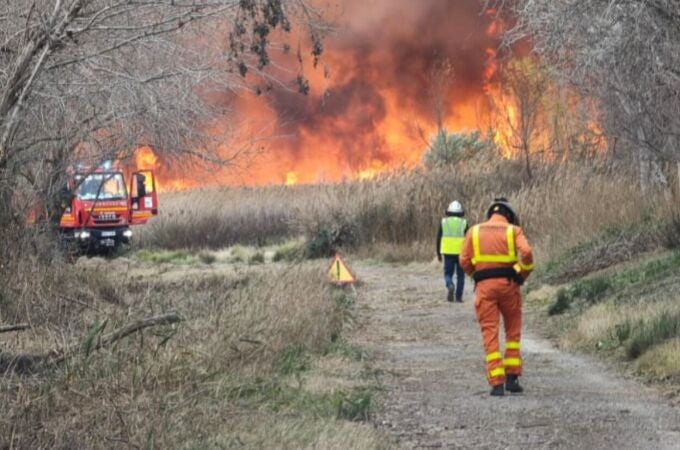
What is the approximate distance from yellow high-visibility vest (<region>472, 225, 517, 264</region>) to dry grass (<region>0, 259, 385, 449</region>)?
68.0 inches

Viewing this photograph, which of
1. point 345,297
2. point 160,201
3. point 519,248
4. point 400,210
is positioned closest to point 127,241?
point 400,210

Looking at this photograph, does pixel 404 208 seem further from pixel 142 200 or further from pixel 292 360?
pixel 292 360

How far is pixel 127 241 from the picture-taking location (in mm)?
37188

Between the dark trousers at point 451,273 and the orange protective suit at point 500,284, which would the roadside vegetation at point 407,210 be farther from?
the orange protective suit at point 500,284

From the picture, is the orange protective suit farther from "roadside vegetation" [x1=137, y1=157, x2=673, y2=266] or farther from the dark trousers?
"roadside vegetation" [x1=137, y1=157, x2=673, y2=266]

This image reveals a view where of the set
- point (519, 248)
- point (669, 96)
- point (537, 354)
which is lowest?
point (537, 354)

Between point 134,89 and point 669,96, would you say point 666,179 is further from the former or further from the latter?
point 134,89

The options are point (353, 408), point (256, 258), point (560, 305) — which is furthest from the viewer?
point (256, 258)

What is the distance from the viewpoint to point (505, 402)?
11.2 m

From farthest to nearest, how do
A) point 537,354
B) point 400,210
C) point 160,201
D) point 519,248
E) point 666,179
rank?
1. point 160,201
2. point 400,210
3. point 666,179
4. point 537,354
5. point 519,248

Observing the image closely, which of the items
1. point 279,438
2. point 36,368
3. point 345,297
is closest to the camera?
point 279,438

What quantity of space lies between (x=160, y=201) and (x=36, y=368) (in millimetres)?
40257

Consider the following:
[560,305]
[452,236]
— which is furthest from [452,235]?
[560,305]

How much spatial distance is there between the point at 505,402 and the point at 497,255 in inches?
58.8
